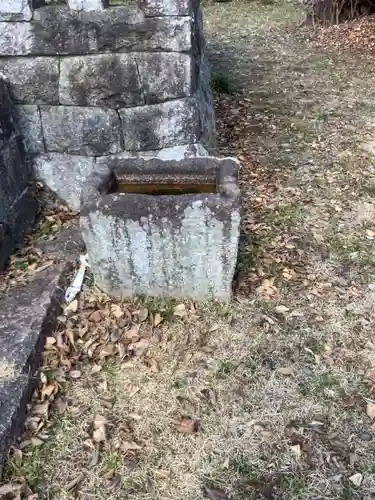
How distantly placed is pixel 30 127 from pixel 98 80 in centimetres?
69

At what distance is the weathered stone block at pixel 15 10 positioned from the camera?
3.37 metres

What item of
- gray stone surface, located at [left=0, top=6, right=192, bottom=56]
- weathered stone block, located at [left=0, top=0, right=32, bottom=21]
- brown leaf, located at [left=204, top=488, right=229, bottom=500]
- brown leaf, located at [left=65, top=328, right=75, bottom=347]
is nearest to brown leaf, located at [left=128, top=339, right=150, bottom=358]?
brown leaf, located at [left=65, top=328, right=75, bottom=347]

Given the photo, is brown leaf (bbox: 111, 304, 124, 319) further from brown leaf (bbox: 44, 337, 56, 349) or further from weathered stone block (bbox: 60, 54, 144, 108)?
weathered stone block (bbox: 60, 54, 144, 108)

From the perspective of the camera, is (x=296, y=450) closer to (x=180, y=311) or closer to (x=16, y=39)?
(x=180, y=311)

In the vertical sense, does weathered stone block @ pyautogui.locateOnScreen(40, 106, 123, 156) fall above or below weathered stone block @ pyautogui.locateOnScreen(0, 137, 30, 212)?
above

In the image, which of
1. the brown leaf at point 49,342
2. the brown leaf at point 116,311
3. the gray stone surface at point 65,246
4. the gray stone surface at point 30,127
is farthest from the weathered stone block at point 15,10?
the brown leaf at point 49,342

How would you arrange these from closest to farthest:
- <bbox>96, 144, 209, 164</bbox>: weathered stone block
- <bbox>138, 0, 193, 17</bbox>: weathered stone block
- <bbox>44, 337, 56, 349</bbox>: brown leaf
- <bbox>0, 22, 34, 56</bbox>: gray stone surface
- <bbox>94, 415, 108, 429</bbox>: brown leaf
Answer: <bbox>94, 415, 108, 429</bbox>: brown leaf
<bbox>44, 337, 56, 349</bbox>: brown leaf
<bbox>138, 0, 193, 17</bbox>: weathered stone block
<bbox>0, 22, 34, 56</bbox>: gray stone surface
<bbox>96, 144, 209, 164</bbox>: weathered stone block

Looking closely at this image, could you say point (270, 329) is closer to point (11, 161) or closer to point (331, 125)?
point (11, 161)

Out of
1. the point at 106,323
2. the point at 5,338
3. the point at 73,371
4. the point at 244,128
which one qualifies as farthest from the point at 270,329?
the point at 244,128

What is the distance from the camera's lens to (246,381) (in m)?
2.84

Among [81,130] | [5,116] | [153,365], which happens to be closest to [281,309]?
[153,365]

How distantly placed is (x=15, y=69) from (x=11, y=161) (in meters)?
0.67

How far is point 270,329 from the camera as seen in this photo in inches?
124

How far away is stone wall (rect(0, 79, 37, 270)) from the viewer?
3.53 m
